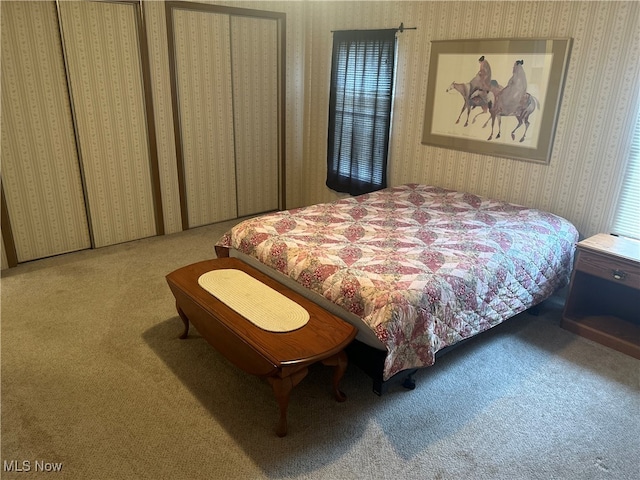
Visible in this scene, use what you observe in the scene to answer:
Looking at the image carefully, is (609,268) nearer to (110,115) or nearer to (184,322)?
(184,322)

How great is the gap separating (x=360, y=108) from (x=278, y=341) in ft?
9.51

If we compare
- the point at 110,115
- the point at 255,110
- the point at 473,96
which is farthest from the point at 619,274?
the point at 110,115

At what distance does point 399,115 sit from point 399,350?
256cm

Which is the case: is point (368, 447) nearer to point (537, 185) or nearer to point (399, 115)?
point (537, 185)

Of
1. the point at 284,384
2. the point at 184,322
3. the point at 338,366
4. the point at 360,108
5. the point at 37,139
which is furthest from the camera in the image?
the point at 360,108

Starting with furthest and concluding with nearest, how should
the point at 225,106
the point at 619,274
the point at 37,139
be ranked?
the point at 225,106, the point at 37,139, the point at 619,274

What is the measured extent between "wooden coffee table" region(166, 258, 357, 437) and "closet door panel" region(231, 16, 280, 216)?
97.7 inches

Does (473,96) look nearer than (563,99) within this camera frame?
No

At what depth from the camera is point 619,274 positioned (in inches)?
105

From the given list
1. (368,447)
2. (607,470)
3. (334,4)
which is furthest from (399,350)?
(334,4)

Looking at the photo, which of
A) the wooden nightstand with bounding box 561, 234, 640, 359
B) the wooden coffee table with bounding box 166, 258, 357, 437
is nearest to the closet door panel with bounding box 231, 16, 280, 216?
the wooden coffee table with bounding box 166, 258, 357, 437

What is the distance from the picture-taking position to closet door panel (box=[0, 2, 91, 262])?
331 cm

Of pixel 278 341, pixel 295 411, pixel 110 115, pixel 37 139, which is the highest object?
pixel 110 115

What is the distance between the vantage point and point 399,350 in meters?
2.12
